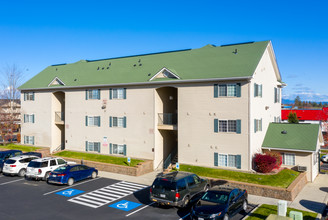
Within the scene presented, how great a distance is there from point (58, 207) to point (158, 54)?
21431 millimetres

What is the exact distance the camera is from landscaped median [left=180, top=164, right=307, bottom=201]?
18438 mm

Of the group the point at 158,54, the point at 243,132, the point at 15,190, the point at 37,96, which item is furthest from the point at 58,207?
the point at 37,96

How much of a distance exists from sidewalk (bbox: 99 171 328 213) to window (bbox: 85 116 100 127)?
24.2 ft

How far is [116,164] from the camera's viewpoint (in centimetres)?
2627

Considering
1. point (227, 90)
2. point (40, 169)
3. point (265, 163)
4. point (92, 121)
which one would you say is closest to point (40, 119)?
point (92, 121)

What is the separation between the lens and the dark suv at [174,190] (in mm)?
15242

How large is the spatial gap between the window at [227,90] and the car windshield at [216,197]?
10506mm

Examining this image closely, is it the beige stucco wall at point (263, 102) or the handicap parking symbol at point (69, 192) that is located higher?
the beige stucco wall at point (263, 102)

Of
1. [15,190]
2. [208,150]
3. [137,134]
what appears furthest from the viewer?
[137,134]

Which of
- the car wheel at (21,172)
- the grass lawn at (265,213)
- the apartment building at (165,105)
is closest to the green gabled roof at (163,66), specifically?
the apartment building at (165,105)

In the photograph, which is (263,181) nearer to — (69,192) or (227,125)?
(227,125)

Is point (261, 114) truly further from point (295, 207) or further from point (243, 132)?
point (295, 207)

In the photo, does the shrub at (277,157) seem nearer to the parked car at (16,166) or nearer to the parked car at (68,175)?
the parked car at (68,175)

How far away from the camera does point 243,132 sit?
2258 cm
